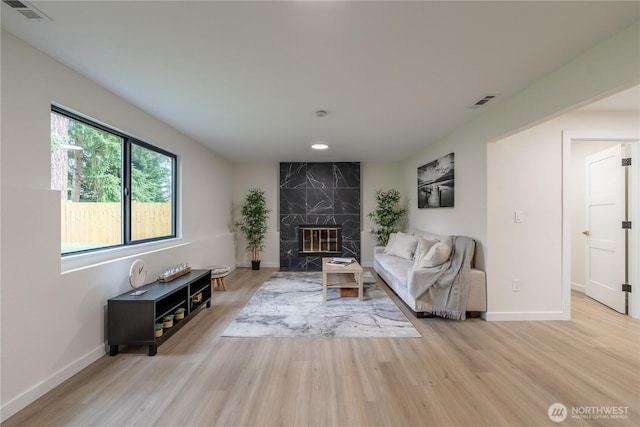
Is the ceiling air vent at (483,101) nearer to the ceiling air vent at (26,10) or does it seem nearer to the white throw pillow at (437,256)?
the white throw pillow at (437,256)

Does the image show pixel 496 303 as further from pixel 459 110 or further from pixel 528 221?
pixel 459 110

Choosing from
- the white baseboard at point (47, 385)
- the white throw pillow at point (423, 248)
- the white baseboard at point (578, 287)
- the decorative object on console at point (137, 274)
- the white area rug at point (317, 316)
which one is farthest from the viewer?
the white baseboard at point (578, 287)

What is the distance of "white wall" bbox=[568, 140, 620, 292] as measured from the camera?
427cm

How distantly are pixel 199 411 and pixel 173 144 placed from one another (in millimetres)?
3236

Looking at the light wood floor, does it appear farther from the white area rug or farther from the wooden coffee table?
the wooden coffee table

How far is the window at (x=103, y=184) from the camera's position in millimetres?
2279

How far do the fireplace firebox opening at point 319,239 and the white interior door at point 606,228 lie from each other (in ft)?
13.7

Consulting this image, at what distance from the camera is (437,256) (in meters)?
3.40

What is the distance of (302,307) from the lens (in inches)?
142

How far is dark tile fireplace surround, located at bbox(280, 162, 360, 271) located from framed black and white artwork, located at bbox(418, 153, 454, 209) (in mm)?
1637

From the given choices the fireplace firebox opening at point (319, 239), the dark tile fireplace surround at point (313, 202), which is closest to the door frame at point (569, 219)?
the dark tile fireplace surround at point (313, 202)

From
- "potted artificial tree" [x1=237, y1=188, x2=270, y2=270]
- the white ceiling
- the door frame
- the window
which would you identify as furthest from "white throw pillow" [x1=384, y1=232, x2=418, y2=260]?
the window

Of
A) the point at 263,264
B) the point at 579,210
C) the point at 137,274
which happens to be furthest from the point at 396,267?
the point at 263,264

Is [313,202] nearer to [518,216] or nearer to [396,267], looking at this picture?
[396,267]
